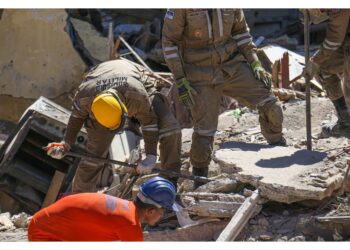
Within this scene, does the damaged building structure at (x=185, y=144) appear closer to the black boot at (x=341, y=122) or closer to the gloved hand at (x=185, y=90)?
the black boot at (x=341, y=122)

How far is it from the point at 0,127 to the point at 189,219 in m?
5.16

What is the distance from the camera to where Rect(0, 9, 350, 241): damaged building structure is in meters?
5.14

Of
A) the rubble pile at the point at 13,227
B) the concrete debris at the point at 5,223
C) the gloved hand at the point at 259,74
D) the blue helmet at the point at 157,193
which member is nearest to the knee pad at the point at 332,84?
the gloved hand at the point at 259,74

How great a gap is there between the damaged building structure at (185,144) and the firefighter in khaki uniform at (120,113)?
1.19ft

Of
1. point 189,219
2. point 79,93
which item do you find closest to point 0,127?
point 79,93

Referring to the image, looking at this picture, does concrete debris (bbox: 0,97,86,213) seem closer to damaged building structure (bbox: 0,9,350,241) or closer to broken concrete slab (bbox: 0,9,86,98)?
damaged building structure (bbox: 0,9,350,241)

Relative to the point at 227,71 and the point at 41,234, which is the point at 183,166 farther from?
the point at 41,234

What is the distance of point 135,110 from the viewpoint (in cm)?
566

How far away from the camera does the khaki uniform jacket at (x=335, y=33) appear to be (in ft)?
19.6

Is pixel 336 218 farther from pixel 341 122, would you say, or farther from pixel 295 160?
pixel 341 122

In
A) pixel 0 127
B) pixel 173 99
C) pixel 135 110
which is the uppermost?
pixel 135 110

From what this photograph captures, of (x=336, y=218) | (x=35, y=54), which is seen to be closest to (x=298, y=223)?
(x=336, y=218)

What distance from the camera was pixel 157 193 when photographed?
13.8 ft

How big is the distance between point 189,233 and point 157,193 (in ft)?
4.33
